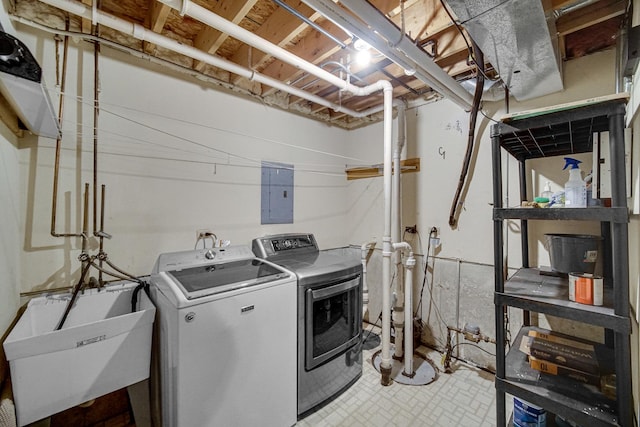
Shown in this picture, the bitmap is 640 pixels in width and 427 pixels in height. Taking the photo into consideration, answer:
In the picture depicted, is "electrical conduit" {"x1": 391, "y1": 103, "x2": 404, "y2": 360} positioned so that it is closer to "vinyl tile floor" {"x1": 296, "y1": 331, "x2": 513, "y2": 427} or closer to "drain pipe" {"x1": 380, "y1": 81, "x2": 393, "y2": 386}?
"drain pipe" {"x1": 380, "y1": 81, "x2": 393, "y2": 386}

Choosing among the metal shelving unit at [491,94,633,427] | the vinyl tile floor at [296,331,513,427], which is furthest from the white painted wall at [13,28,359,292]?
the metal shelving unit at [491,94,633,427]

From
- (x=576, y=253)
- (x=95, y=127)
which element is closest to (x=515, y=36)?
(x=576, y=253)

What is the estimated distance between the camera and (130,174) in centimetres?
194

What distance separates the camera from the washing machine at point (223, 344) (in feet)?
4.56

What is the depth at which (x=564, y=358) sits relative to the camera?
1325 millimetres

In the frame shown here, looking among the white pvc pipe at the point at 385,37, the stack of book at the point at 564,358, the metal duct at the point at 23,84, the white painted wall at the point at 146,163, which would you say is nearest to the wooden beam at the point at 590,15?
the white pvc pipe at the point at 385,37

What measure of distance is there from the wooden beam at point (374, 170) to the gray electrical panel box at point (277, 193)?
36.5 inches

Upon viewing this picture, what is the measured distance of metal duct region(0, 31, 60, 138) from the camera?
0.97 m

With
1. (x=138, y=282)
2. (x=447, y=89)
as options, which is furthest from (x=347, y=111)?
(x=138, y=282)

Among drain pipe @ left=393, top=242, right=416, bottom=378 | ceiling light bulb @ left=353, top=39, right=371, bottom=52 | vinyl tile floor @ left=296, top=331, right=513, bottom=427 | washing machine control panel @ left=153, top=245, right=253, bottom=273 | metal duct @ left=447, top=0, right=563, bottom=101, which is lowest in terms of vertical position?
vinyl tile floor @ left=296, top=331, right=513, bottom=427

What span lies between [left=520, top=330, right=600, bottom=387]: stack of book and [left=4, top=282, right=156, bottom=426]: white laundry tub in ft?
6.89

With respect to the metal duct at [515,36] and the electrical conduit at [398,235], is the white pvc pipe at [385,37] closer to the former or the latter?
the metal duct at [515,36]

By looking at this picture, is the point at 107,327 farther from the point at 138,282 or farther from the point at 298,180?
the point at 298,180

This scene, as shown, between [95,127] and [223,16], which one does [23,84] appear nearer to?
[95,127]
